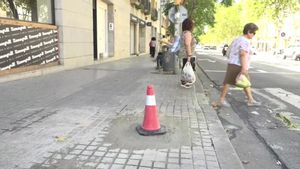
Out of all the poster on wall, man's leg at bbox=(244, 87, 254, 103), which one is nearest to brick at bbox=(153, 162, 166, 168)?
man's leg at bbox=(244, 87, 254, 103)

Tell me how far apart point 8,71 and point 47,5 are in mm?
3774

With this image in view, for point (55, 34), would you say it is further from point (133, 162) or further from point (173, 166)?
point (173, 166)

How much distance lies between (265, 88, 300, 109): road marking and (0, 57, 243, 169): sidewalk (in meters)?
2.26

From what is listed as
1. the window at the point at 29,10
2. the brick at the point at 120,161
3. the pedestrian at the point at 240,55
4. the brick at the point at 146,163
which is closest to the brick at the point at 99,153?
the brick at the point at 120,161

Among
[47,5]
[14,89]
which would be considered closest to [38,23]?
[47,5]

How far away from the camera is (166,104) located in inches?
289

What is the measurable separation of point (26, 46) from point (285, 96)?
7433 mm

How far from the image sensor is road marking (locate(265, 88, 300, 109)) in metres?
8.87

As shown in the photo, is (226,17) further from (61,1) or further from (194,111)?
(194,111)

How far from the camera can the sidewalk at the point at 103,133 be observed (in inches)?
161

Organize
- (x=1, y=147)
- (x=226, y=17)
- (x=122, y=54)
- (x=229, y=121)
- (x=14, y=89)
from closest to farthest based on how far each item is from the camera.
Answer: (x=1, y=147) < (x=229, y=121) < (x=14, y=89) < (x=122, y=54) < (x=226, y=17)

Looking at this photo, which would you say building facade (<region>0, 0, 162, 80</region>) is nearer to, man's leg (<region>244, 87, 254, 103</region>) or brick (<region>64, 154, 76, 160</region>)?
man's leg (<region>244, 87, 254, 103</region>)

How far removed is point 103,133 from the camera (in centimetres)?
512

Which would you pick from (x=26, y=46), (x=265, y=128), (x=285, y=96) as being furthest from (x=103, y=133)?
(x=26, y=46)
